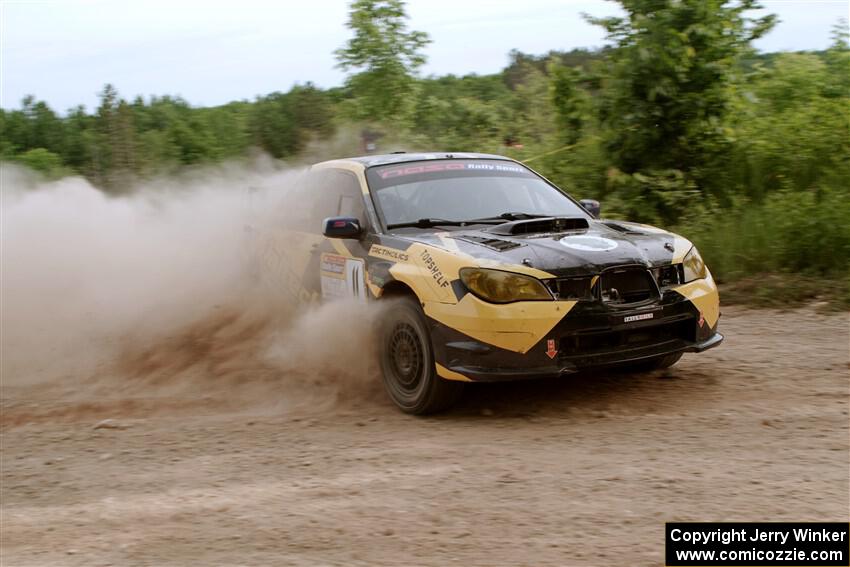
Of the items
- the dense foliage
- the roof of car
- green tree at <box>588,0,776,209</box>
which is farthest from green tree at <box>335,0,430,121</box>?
the roof of car

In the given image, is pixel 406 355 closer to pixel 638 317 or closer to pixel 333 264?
pixel 333 264

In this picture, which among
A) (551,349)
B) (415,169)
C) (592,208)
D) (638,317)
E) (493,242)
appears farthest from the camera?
(592,208)

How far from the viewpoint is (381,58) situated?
16.5 m

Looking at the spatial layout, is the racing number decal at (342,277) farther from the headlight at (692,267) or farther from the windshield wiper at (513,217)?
the headlight at (692,267)

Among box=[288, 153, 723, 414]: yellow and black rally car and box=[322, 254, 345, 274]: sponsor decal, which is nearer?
box=[288, 153, 723, 414]: yellow and black rally car

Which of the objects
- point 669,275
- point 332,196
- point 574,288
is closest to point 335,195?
point 332,196

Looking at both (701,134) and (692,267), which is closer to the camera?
(692,267)

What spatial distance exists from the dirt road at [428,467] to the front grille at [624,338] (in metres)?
0.41

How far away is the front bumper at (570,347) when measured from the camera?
520 cm

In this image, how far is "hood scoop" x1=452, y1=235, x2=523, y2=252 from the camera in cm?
546

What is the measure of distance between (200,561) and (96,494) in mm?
1305

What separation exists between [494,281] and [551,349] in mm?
523

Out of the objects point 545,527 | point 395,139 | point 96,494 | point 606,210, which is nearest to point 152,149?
point 395,139

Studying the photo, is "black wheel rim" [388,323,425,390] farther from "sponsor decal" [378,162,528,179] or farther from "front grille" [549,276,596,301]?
"sponsor decal" [378,162,528,179]
